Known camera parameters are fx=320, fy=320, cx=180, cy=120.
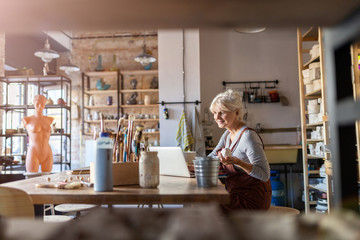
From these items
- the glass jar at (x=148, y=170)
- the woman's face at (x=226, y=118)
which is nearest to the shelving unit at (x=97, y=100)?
the woman's face at (x=226, y=118)

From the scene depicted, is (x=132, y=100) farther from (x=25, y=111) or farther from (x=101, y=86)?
(x=25, y=111)

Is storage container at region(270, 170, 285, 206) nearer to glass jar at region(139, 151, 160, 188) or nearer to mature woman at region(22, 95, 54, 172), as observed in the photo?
mature woman at region(22, 95, 54, 172)

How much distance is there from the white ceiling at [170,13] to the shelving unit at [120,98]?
24.6 feet

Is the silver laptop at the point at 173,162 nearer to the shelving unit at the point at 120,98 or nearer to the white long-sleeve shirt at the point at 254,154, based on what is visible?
the white long-sleeve shirt at the point at 254,154

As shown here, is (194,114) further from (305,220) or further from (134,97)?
(305,220)

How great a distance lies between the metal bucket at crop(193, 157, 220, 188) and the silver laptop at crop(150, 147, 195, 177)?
565 millimetres

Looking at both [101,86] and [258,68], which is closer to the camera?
[258,68]

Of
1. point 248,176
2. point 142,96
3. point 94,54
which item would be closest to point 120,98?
point 142,96

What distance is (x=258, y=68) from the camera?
23.0ft

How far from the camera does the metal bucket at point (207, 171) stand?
1441mm

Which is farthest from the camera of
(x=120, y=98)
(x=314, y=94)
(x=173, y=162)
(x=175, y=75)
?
(x=120, y=98)

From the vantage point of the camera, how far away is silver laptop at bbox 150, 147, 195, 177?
2033mm

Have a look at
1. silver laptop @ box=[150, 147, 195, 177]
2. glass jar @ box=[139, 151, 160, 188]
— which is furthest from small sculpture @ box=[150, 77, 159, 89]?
glass jar @ box=[139, 151, 160, 188]

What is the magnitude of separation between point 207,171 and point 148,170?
0.87ft
